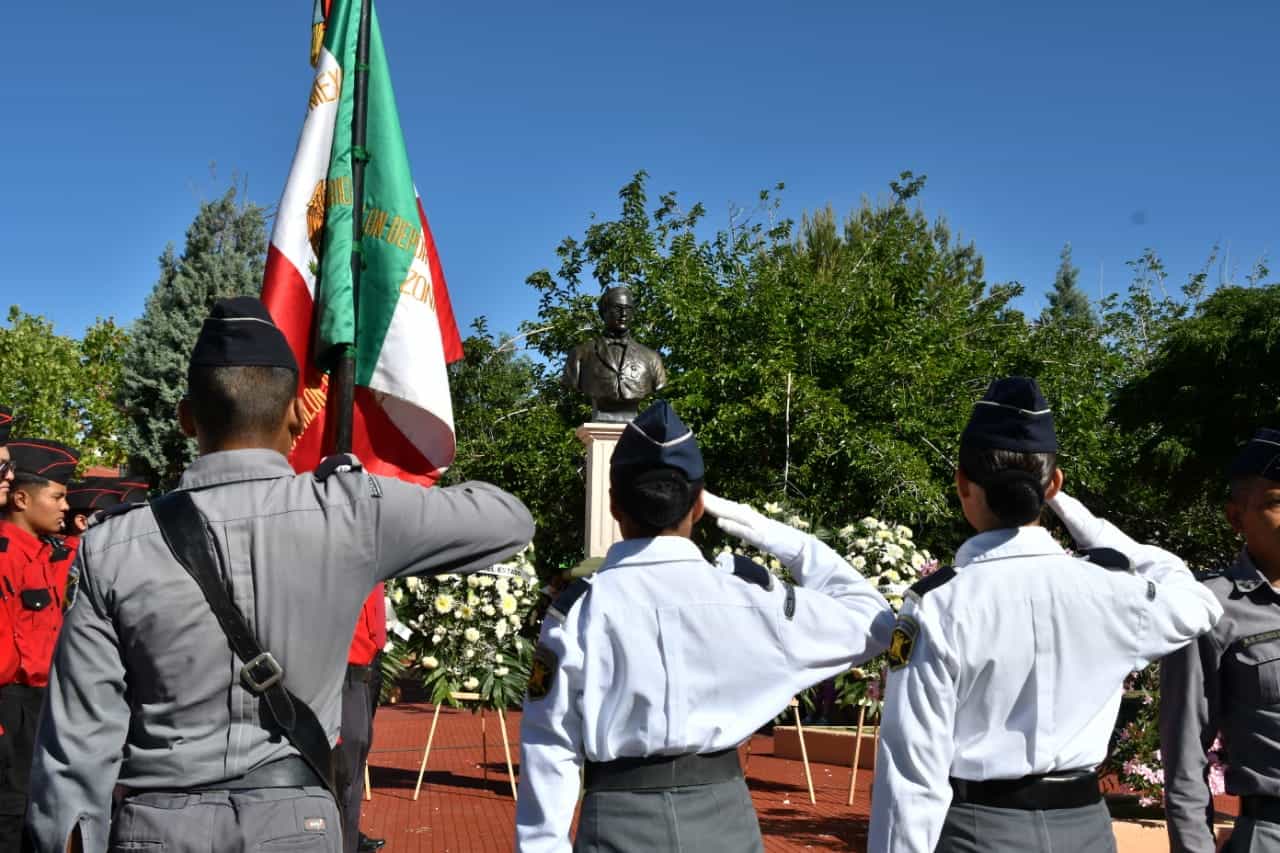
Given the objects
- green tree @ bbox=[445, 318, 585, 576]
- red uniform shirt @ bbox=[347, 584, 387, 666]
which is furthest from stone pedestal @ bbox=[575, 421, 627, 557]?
green tree @ bbox=[445, 318, 585, 576]

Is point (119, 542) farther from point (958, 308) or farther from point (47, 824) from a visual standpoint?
point (958, 308)

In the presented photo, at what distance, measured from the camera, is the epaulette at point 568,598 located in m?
2.68

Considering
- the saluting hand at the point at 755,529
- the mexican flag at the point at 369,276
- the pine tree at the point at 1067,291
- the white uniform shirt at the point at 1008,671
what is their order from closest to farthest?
the white uniform shirt at the point at 1008,671, the saluting hand at the point at 755,529, the mexican flag at the point at 369,276, the pine tree at the point at 1067,291

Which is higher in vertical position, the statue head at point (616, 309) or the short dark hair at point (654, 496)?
the statue head at point (616, 309)

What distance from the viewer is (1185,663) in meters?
3.08

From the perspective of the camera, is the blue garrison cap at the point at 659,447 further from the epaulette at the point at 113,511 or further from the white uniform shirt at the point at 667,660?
the epaulette at the point at 113,511

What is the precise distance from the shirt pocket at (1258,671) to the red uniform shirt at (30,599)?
171 inches

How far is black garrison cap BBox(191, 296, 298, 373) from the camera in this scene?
2357 mm

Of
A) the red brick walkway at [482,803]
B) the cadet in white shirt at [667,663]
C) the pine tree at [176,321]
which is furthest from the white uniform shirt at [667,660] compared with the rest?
the pine tree at [176,321]

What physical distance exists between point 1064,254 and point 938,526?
4621 centimetres

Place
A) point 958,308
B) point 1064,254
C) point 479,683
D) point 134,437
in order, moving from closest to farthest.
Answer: point 479,683
point 958,308
point 134,437
point 1064,254

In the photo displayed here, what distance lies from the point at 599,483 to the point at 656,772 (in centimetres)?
687

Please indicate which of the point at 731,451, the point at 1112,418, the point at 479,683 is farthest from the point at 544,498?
the point at 1112,418

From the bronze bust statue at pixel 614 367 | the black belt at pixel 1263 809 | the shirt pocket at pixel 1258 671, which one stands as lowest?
the black belt at pixel 1263 809
